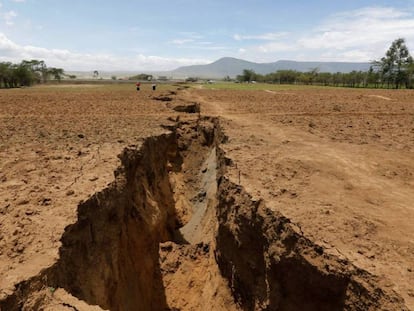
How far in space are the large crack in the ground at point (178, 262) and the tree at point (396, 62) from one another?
242 ft

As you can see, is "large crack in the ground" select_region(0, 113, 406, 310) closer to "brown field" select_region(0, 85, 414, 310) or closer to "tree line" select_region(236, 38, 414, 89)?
"brown field" select_region(0, 85, 414, 310)

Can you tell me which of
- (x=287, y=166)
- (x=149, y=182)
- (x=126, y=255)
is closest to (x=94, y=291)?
(x=126, y=255)

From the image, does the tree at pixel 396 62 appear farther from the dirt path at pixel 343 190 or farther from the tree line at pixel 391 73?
the dirt path at pixel 343 190

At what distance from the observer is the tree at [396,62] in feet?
249

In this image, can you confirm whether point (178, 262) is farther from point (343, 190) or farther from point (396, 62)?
point (396, 62)

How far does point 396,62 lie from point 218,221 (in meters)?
79.8

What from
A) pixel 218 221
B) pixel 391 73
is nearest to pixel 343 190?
pixel 218 221

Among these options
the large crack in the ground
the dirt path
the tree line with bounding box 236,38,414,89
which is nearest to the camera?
the large crack in the ground

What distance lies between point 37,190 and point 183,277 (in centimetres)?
663

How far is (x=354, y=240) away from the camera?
7.05m

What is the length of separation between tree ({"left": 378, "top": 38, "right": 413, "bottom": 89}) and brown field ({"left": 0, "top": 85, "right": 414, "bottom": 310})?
2625 inches

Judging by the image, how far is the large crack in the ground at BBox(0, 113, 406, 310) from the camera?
6.26 meters

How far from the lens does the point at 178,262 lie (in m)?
13.8

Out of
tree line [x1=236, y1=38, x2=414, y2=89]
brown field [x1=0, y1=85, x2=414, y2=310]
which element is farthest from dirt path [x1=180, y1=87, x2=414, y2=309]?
tree line [x1=236, y1=38, x2=414, y2=89]
